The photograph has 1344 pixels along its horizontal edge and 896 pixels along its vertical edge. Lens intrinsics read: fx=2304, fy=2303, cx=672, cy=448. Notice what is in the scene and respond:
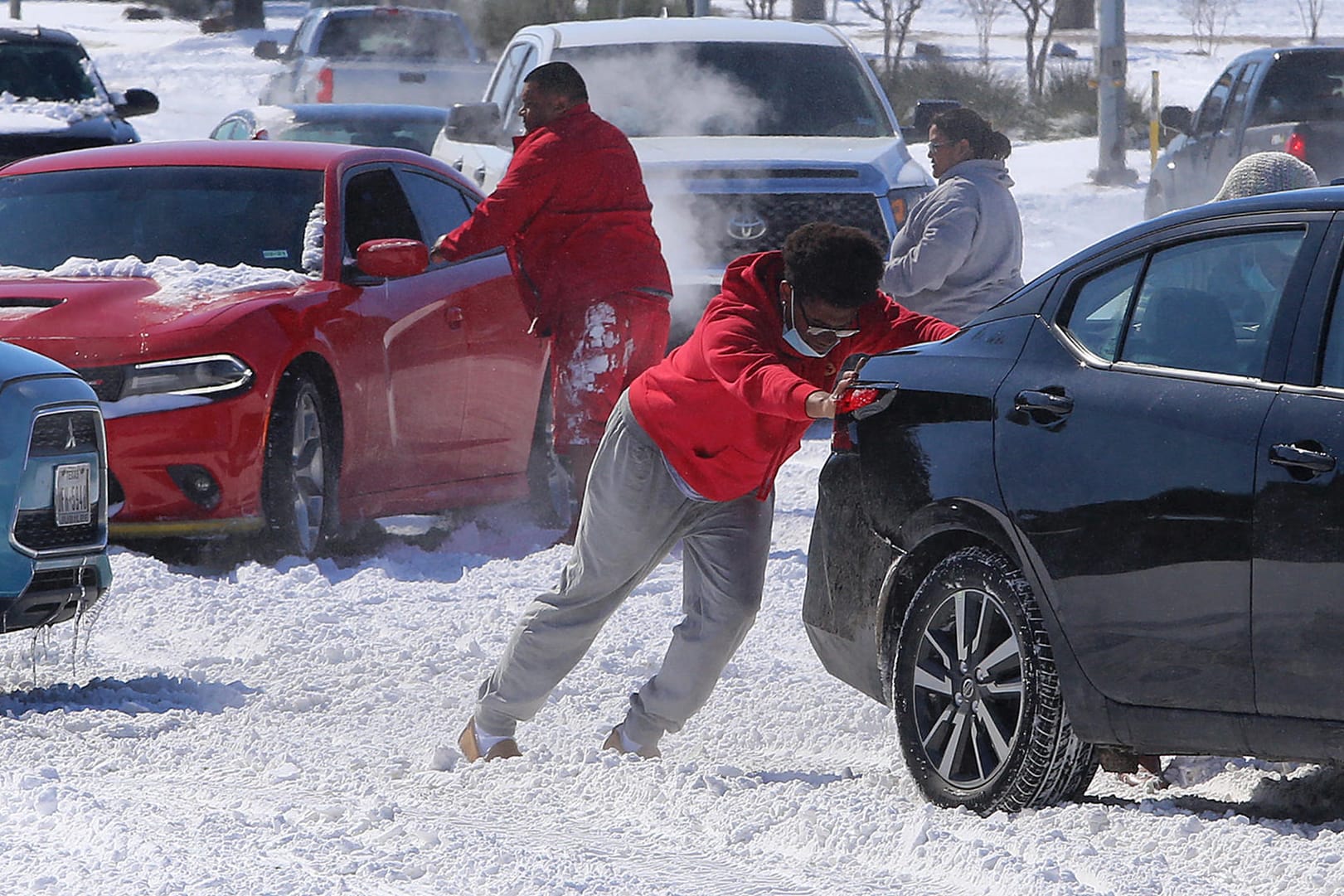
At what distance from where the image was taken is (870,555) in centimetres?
543

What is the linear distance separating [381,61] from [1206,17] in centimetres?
3847

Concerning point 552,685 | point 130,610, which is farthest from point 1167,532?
point 130,610

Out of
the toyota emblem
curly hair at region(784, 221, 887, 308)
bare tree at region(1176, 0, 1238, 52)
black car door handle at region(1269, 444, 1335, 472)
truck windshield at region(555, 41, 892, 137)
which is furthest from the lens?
bare tree at region(1176, 0, 1238, 52)

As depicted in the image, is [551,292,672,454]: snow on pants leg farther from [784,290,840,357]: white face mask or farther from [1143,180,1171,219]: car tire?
[1143,180,1171,219]: car tire

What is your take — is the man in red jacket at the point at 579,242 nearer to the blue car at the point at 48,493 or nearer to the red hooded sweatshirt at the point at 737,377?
the blue car at the point at 48,493

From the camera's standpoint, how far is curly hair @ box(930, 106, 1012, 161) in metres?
8.67

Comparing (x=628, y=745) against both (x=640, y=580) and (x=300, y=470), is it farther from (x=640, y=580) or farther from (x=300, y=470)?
(x=300, y=470)

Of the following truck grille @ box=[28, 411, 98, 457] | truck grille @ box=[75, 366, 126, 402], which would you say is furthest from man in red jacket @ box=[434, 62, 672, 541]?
truck grille @ box=[28, 411, 98, 457]

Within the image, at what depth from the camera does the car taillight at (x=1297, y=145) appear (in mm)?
14445

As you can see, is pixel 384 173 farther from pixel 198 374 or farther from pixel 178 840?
pixel 178 840

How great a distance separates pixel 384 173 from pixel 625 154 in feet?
3.68

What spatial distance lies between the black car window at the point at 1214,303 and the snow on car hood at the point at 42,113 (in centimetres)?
1313

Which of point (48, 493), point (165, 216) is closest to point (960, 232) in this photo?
point (165, 216)

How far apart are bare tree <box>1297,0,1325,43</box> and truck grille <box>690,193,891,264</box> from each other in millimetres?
34170
